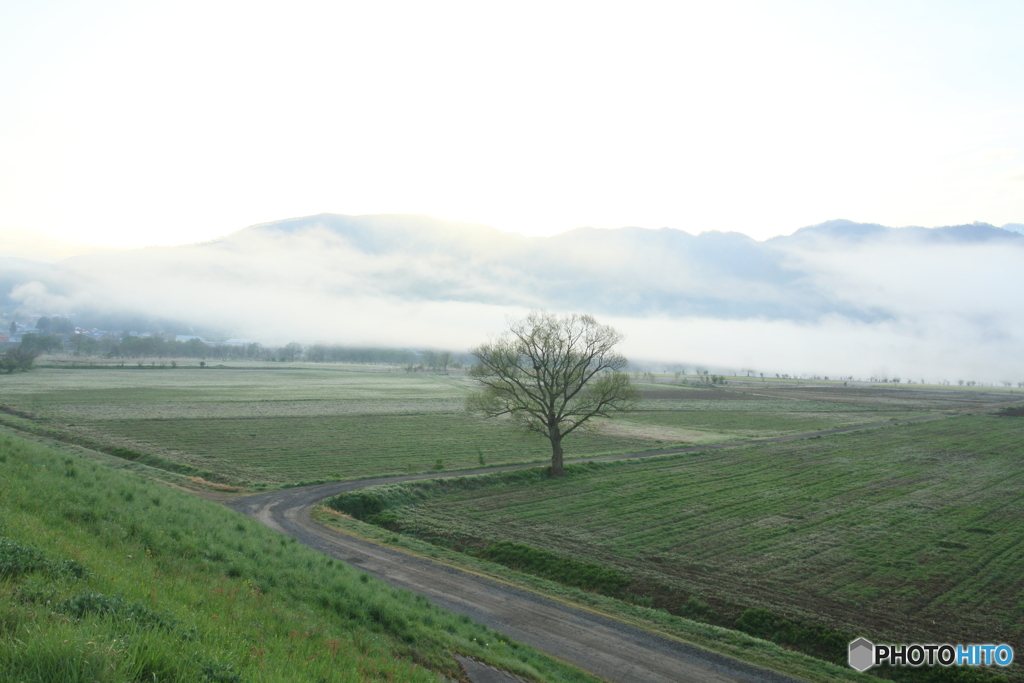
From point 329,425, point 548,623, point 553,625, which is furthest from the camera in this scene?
point 329,425

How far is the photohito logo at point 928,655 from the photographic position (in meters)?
18.1

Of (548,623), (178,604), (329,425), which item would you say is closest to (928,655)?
(548,623)

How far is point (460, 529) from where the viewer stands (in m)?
33.3

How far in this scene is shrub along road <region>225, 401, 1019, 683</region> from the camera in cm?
1766

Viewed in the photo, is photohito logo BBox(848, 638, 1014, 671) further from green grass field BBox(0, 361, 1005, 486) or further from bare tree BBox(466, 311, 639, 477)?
green grass field BBox(0, 361, 1005, 486)

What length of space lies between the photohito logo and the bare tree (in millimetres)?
31133

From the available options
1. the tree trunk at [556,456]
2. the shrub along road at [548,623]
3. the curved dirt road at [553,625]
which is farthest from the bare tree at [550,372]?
the curved dirt road at [553,625]

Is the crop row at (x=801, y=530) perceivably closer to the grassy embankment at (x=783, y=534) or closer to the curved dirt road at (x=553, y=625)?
the grassy embankment at (x=783, y=534)

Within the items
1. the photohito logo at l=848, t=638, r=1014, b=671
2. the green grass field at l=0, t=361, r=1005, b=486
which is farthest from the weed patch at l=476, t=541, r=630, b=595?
the green grass field at l=0, t=361, r=1005, b=486

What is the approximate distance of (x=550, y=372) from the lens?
165 feet

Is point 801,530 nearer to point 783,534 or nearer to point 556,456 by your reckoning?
point 783,534

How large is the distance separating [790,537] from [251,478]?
39288 mm

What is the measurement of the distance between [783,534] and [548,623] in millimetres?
17482

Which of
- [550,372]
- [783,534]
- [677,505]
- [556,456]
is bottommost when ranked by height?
[677,505]
